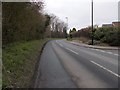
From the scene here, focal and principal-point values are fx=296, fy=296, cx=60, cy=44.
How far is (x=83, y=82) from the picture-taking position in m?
11.6

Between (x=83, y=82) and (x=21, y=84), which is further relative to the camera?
(x=83, y=82)

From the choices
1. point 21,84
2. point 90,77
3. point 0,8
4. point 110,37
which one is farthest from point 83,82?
point 110,37

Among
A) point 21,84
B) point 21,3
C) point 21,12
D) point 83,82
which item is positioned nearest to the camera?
point 21,84

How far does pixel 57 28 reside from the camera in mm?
150625

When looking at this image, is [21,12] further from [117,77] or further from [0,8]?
[117,77]

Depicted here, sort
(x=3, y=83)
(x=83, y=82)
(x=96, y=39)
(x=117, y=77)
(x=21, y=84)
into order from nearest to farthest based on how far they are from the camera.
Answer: (x=3, y=83), (x=21, y=84), (x=83, y=82), (x=117, y=77), (x=96, y=39)

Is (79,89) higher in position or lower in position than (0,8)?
lower

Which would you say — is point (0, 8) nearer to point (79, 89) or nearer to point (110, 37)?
point (79, 89)

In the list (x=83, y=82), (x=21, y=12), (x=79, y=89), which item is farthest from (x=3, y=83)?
(x=21, y=12)

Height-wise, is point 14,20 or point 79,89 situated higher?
point 14,20

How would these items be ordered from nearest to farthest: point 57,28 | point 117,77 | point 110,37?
point 117,77 < point 110,37 < point 57,28

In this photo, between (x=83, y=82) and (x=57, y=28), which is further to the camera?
(x=57, y=28)

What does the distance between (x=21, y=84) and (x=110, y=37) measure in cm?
3757

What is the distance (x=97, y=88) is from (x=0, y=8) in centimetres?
568
